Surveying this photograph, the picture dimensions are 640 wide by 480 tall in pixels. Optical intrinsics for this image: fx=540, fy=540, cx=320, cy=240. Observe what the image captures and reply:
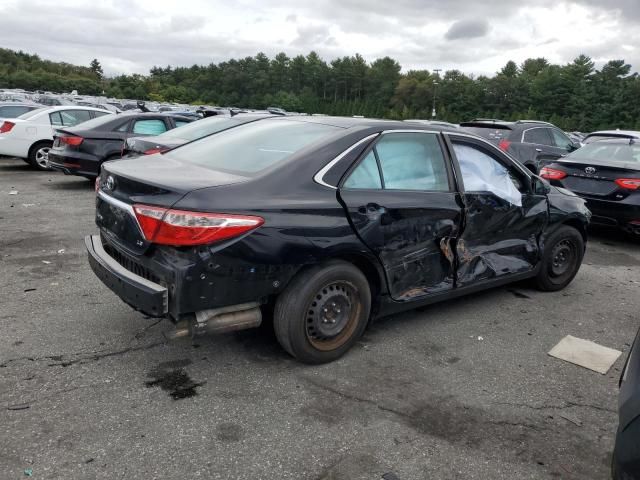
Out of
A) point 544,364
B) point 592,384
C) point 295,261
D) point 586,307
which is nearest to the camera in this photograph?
point 295,261

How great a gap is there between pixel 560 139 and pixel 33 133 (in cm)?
1156

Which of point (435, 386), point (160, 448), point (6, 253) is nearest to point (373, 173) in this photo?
point (435, 386)

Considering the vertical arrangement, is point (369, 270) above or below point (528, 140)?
below

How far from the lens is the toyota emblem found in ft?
11.4

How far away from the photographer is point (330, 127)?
3900mm

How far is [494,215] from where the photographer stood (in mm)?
4410

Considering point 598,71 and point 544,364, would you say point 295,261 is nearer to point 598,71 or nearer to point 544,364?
point 544,364

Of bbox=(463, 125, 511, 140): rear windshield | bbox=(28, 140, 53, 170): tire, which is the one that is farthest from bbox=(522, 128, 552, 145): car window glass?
bbox=(28, 140, 53, 170): tire

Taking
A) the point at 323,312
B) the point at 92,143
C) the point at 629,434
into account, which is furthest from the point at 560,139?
the point at 629,434

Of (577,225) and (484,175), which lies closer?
(484,175)

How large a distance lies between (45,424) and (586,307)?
→ 4.51m

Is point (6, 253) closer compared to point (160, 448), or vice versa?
point (160, 448)

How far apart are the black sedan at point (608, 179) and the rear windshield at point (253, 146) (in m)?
4.92

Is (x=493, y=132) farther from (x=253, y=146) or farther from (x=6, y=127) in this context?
(x=6, y=127)
